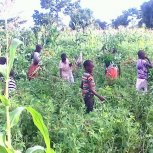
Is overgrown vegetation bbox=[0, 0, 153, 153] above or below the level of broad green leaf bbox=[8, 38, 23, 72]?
below

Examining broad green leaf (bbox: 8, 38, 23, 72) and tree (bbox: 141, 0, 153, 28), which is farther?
tree (bbox: 141, 0, 153, 28)

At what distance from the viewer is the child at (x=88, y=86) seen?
6.00 metres

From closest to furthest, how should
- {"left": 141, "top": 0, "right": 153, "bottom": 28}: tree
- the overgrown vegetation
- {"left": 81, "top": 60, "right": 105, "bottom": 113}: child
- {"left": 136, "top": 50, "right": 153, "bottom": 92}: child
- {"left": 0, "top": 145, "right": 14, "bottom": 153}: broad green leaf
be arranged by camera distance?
{"left": 0, "top": 145, "right": 14, "bottom": 153}: broad green leaf, the overgrown vegetation, {"left": 81, "top": 60, "right": 105, "bottom": 113}: child, {"left": 136, "top": 50, "right": 153, "bottom": 92}: child, {"left": 141, "top": 0, "right": 153, "bottom": 28}: tree

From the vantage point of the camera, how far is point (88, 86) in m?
6.05

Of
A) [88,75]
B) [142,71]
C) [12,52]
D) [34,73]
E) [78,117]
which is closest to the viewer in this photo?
[12,52]

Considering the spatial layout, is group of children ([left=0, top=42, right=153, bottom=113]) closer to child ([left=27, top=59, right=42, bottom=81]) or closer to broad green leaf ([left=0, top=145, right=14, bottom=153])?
child ([left=27, top=59, right=42, bottom=81])

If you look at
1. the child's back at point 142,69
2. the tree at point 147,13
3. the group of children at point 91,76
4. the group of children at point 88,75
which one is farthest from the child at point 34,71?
the tree at point 147,13

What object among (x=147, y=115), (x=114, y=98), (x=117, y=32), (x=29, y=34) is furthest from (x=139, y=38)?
(x=147, y=115)

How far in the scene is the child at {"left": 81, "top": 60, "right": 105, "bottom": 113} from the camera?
600 centimetres

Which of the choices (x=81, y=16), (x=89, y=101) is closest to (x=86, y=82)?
(x=89, y=101)

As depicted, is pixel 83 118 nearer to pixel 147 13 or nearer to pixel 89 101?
pixel 89 101

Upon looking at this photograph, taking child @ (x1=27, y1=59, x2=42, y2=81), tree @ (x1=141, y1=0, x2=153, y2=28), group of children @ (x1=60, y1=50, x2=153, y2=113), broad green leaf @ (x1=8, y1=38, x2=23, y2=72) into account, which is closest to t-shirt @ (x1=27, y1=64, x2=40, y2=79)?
child @ (x1=27, y1=59, x2=42, y2=81)

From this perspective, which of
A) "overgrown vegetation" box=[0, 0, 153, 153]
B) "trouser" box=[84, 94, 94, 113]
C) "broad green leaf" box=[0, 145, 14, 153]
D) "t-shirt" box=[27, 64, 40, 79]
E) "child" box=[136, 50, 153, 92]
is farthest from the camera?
"t-shirt" box=[27, 64, 40, 79]

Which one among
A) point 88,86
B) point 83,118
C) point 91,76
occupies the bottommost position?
point 83,118
